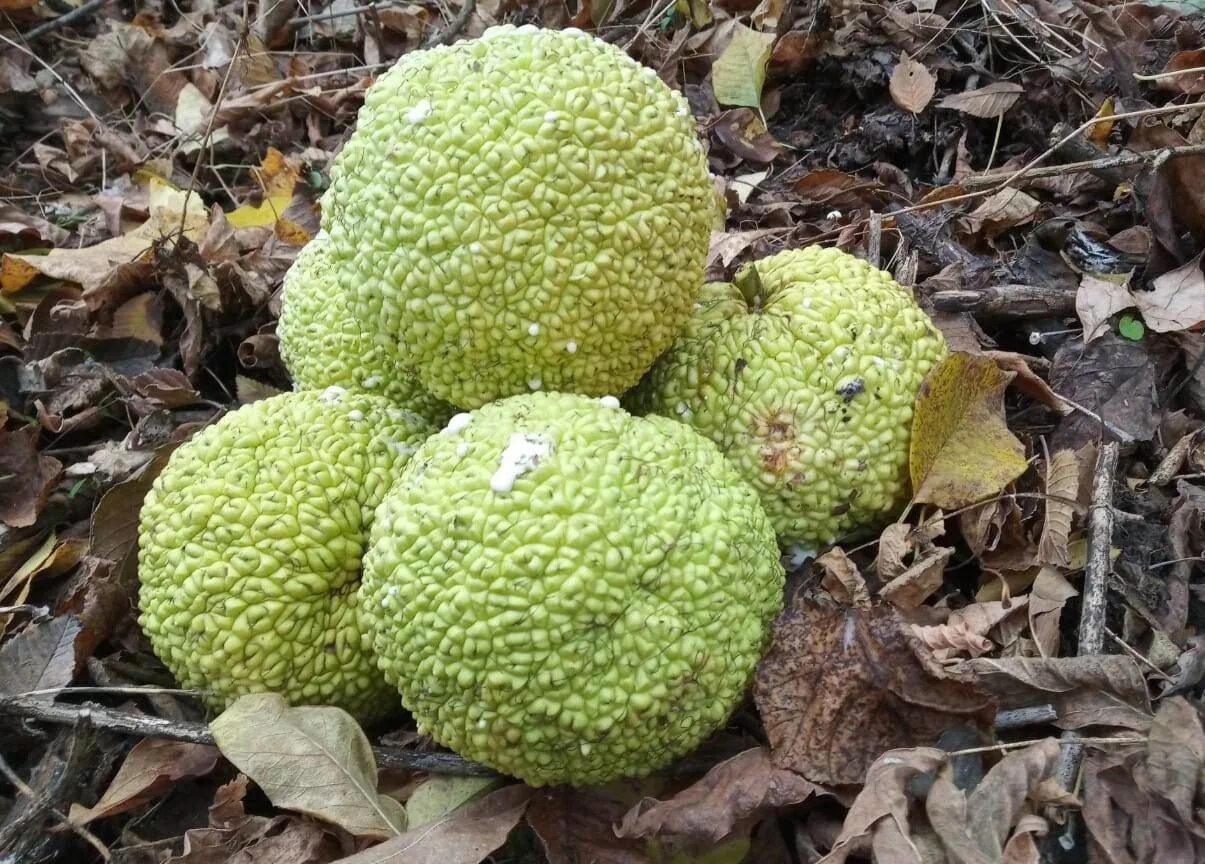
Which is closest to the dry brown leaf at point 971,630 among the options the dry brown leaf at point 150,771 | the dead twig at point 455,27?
the dry brown leaf at point 150,771

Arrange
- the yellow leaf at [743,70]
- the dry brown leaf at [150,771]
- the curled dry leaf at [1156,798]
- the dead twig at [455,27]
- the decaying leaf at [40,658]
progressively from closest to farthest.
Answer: the curled dry leaf at [1156,798]
the dry brown leaf at [150,771]
the decaying leaf at [40,658]
the yellow leaf at [743,70]
the dead twig at [455,27]

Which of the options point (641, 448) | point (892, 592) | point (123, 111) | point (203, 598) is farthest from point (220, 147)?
point (892, 592)

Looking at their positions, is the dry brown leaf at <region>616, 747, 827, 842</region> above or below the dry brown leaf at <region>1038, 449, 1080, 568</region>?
below

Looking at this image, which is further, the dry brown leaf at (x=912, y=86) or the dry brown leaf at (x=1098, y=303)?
the dry brown leaf at (x=912, y=86)

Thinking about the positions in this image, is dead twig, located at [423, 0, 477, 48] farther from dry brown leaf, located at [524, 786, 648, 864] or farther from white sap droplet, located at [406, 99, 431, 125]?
dry brown leaf, located at [524, 786, 648, 864]

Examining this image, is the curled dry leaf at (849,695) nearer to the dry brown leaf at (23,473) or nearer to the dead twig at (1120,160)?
the dead twig at (1120,160)

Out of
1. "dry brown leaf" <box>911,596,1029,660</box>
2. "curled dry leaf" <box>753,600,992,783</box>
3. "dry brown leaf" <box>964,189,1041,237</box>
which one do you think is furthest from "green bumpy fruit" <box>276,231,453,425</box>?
"dry brown leaf" <box>964,189,1041,237</box>

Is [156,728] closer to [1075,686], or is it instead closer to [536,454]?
[536,454]
